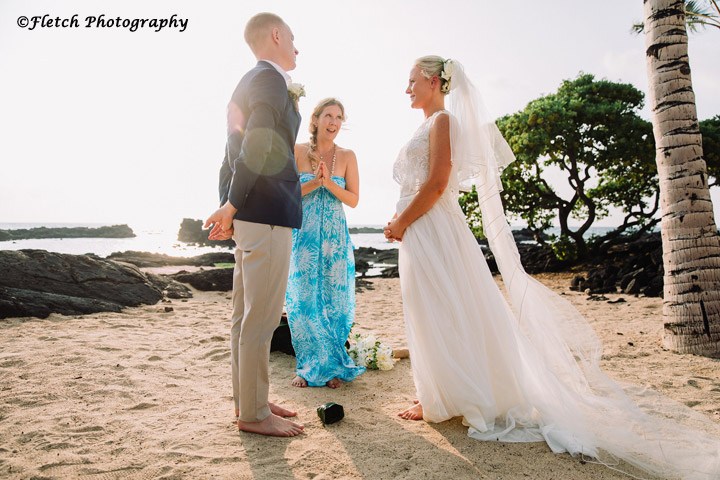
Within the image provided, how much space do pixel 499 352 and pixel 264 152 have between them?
211cm

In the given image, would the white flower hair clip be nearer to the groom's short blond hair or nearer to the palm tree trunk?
the groom's short blond hair

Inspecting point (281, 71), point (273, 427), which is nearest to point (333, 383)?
point (273, 427)

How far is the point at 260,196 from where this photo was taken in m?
2.84

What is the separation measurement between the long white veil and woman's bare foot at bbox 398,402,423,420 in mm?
816

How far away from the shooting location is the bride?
3021 mm

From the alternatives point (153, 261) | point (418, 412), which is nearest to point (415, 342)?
point (418, 412)

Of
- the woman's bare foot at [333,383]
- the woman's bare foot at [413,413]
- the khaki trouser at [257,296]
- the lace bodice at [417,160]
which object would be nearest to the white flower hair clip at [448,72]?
the lace bodice at [417,160]

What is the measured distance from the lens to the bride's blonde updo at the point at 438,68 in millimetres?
3312

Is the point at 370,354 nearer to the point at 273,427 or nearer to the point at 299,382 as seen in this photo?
the point at 299,382

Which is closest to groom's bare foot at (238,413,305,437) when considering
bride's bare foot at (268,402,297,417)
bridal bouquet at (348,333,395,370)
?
bride's bare foot at (268,402,297,417)

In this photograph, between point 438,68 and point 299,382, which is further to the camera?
point 299,382

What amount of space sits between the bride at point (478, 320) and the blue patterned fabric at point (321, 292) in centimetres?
107

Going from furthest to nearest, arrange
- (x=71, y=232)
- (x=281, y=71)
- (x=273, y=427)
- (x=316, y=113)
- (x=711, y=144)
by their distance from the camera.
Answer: (x=71, y=232) → (x=711, y=144) → (x=316, y=113) → (x=273, y=427) → (x=281, y=71)

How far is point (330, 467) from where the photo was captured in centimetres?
266
